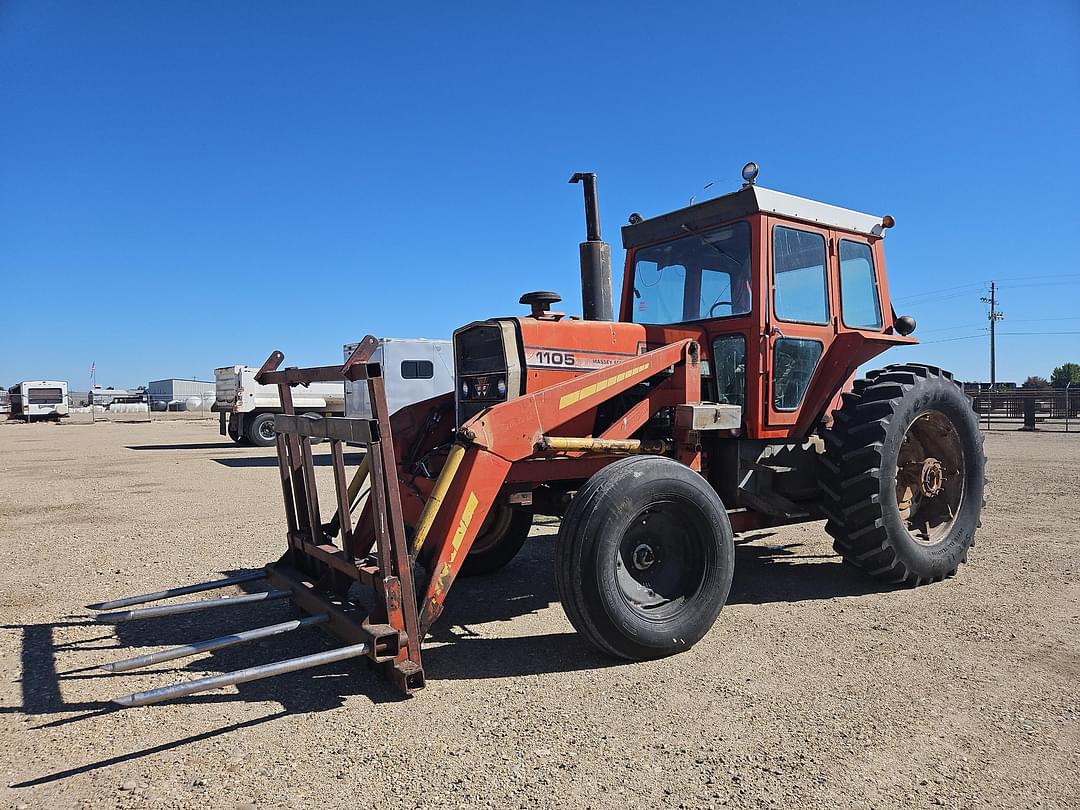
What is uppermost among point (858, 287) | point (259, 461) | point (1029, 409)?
point (858, 287)

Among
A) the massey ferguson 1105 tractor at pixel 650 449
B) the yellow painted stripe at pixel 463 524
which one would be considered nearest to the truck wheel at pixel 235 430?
the massey ferguson 1105 tractor at pixel 650 449

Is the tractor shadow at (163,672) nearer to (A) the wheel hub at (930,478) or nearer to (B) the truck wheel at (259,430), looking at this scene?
(A) the wheel hub at (930,478)

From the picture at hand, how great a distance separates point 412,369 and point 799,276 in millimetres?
10406

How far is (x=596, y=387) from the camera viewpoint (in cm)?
454

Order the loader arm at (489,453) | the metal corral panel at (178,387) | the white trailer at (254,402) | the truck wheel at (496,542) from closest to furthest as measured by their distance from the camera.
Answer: the loader arm at (489,453) < the truck wheel at (496,542) < the white trailer at (254,402) < the metal corral panel at (178,387)

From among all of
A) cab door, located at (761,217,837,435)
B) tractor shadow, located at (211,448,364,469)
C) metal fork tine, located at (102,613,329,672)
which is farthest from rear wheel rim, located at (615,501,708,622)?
tractor shadow, located at (211,448,364,469)

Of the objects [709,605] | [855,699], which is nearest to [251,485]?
[709,605]

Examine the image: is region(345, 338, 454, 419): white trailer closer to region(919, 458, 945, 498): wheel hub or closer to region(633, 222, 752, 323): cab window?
region(633, 222, 752, 323): cab window

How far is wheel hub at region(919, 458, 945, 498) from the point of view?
580 cm

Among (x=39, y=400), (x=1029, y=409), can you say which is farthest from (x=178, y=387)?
(x=1029, y=409)

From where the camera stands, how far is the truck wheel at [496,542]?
5750 millimetres

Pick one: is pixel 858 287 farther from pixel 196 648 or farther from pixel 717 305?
pixel 196 648

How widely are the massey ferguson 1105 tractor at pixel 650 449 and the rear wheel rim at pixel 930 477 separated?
0.05 ft

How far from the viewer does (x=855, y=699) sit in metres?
3.52
